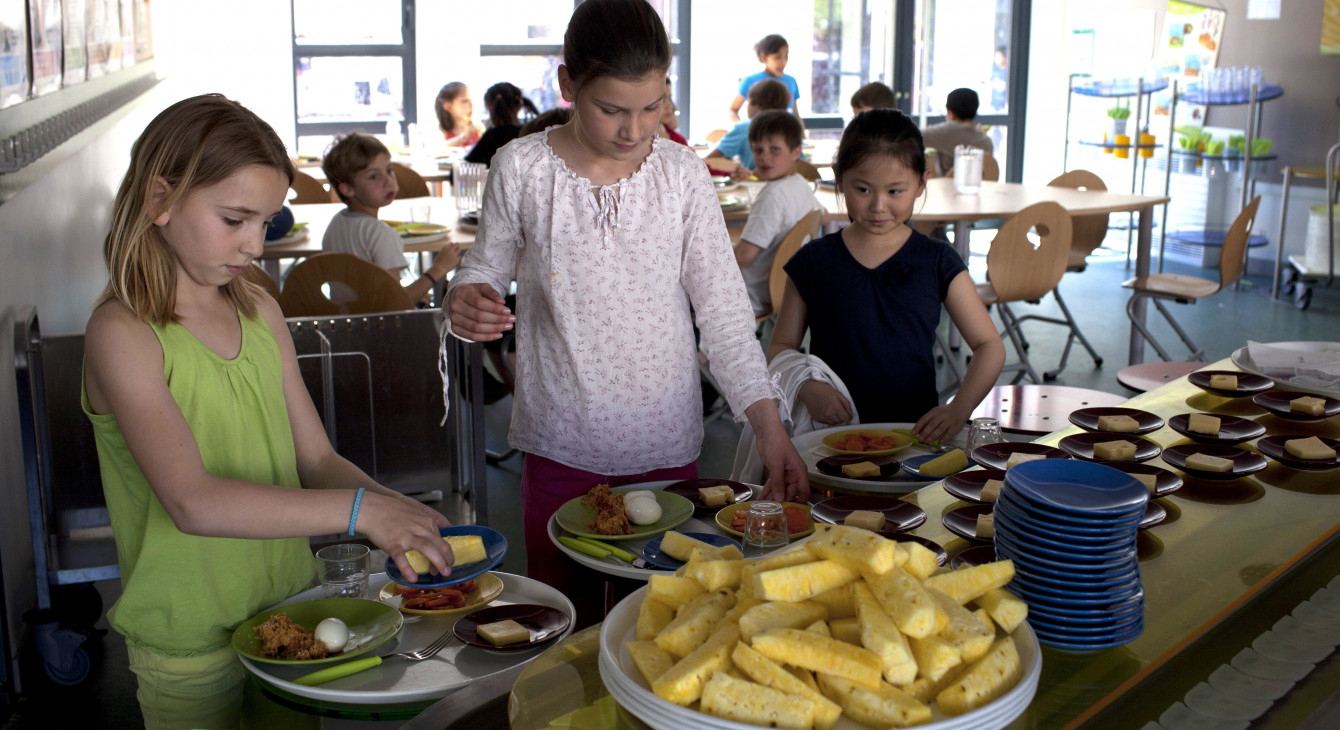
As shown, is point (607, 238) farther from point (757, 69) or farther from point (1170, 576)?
point (757, 69)

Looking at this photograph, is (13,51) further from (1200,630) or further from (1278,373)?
(1278,373)

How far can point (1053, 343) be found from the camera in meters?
6.16

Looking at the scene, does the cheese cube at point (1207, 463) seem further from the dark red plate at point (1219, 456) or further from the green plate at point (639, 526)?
the green plate at point (639, 526)

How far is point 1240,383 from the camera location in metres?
2.03

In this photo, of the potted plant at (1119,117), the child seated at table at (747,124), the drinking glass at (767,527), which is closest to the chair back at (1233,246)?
the child seated at table at (747,124)

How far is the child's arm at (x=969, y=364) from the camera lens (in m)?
2.00

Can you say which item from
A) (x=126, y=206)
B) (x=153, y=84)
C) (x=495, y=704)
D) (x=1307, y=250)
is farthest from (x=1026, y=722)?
(x=1307, y=250)

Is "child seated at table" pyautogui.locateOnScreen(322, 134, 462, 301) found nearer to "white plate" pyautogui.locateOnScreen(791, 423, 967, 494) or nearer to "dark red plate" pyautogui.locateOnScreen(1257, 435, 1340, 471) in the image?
"white plate" pyautogui.locateOnScreen(791, 423, 967, 494)

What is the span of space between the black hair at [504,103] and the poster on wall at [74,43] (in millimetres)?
2106

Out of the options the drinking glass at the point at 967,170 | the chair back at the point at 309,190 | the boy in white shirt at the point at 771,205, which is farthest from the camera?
the chair back at the point at 309,190

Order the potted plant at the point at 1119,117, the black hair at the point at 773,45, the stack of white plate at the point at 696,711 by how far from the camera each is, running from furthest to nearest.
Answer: the potted plant at the point at 1119,117 → the black hair at the point at 773,45 → the stack of white plate at the point at 696,711

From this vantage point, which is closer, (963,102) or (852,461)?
(852,461)

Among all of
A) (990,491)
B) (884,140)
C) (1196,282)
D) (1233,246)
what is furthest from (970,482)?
(1196,282)

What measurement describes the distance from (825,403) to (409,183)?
14.2 ft
